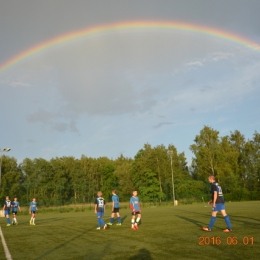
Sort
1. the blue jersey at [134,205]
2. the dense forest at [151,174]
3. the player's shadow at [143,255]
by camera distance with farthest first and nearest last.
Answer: the dense forest at [151,174] < the blue jersey at [134,205] < the player's shadow at [143,255]

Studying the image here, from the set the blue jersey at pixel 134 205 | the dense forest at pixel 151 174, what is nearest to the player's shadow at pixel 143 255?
the blue jersey at pixel 134 205

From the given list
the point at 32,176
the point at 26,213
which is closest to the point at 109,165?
the point at 32,176

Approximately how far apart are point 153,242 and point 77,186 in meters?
46.0

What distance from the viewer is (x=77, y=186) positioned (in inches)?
2169

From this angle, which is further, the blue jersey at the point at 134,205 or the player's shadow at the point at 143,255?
the blue jersey at the point at 134,205

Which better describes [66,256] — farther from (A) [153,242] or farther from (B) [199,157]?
(B) [199,157]
